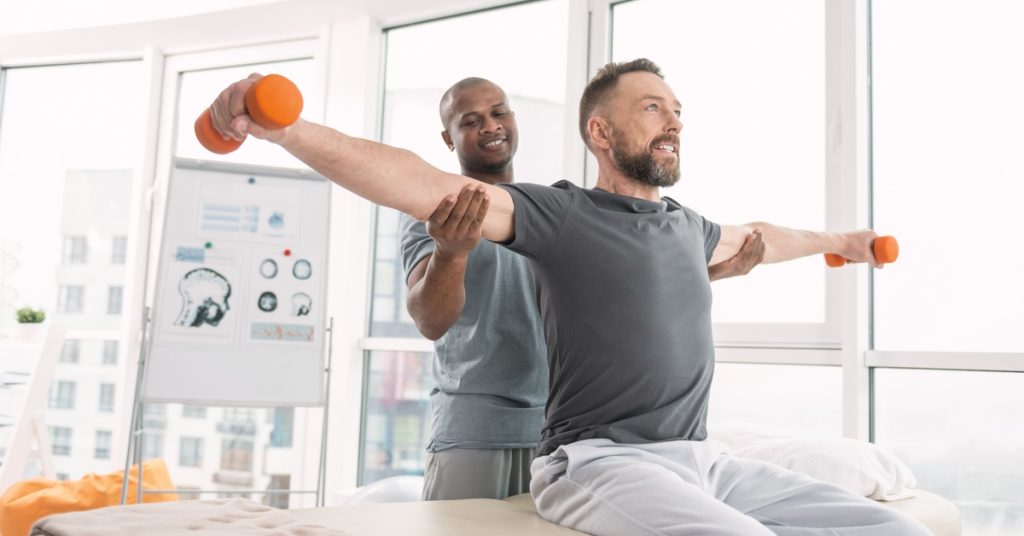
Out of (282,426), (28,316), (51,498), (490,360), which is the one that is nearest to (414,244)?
(490,360)

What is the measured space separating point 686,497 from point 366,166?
668 mm

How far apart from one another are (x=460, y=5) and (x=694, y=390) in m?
2.48

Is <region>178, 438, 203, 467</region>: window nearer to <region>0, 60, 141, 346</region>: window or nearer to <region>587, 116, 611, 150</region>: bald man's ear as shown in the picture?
<region>0, 60, 141, 346</region>: window

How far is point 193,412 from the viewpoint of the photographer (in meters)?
4.03

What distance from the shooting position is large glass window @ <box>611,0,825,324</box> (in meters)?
2.83

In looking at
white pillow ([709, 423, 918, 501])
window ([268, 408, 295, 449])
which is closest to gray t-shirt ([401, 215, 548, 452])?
white pillow ([709, 423, 918, 501])

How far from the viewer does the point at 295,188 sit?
3.10 m

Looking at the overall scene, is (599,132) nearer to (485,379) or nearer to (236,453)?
(485,379)

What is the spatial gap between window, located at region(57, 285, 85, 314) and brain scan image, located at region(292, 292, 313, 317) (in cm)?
178

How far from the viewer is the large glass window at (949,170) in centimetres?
245

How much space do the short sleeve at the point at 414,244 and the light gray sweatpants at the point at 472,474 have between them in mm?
Result: 382

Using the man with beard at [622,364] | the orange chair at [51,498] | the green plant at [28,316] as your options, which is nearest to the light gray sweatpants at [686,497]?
the man with beard at [622,364]

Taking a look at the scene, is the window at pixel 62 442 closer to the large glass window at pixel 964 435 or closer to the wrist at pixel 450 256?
the wrist at pixel 450 256

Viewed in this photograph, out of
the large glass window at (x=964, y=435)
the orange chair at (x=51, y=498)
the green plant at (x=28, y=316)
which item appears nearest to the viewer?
the large glass window at (x=964, y=435)
